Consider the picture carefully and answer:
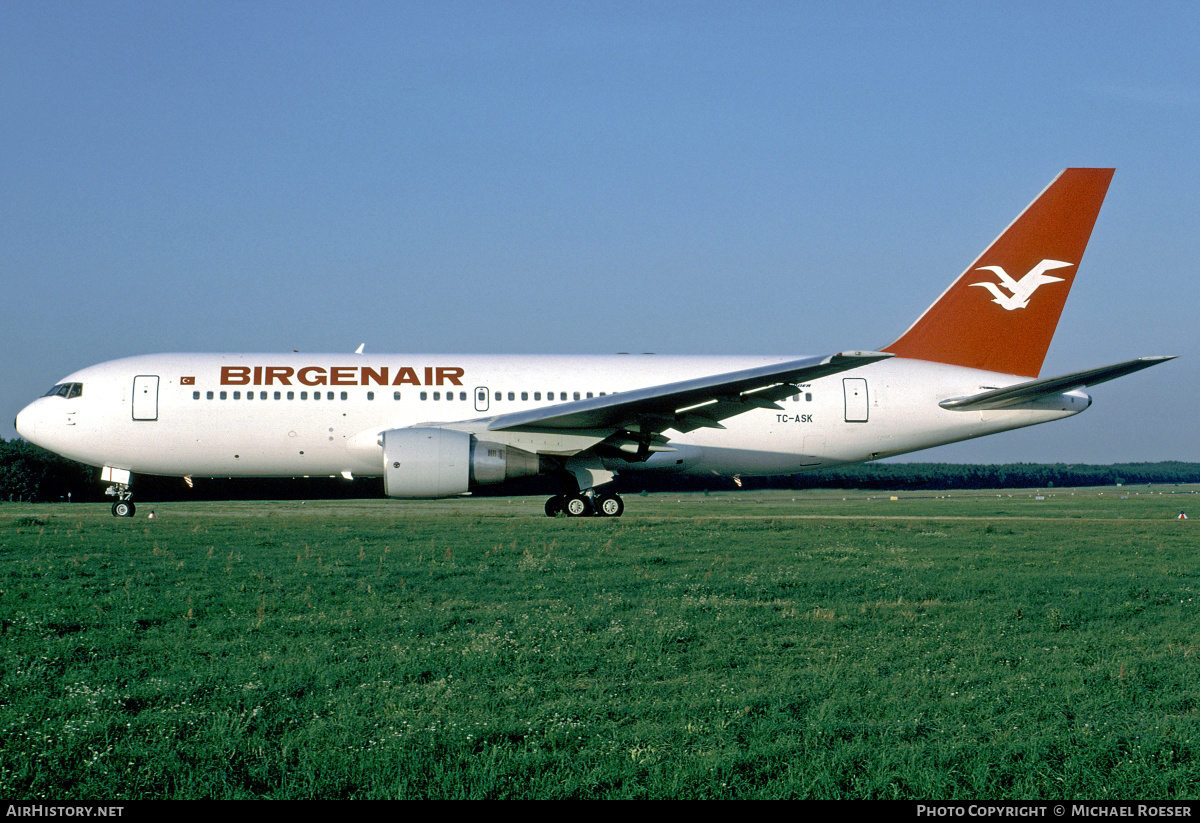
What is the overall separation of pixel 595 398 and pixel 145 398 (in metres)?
9.75

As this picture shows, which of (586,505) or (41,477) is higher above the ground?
(41,477)

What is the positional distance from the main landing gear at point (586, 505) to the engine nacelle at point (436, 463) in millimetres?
2303

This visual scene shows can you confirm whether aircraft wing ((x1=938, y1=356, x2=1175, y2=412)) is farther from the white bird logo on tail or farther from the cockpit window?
the cockpit window

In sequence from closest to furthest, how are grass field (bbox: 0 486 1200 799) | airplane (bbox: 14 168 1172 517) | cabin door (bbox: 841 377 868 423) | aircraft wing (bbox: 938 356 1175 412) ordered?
grass field (bbox: 0 486 1200 799), aircraft wing (bbox: 938 356 1175 412), airplane (bbox: 14 168 1172 517), cabin door (bbox: 841 377 868 423)

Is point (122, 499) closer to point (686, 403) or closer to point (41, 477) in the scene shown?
point (686, 403)

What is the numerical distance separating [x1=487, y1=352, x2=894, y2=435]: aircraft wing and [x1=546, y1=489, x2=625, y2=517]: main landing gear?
1.67 m

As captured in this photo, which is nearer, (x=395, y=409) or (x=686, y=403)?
(x=686, y=403)

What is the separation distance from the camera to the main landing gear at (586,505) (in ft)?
65.0

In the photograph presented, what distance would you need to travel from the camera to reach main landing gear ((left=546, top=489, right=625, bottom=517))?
1980 cm

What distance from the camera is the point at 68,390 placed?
2098cm

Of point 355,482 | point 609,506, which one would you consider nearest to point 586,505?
point 609,506

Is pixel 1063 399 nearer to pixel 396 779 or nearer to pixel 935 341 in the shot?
pixel 935 341

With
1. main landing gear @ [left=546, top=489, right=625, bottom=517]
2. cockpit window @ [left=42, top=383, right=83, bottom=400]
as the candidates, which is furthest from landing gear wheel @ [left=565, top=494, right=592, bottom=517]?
cockpit window @ [left=42, top=383, right=83, bottom=400]

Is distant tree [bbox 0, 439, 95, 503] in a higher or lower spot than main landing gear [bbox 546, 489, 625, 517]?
higher
